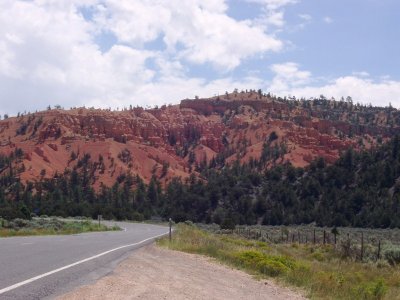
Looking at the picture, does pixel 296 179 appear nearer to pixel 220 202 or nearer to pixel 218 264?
pixel 220 202

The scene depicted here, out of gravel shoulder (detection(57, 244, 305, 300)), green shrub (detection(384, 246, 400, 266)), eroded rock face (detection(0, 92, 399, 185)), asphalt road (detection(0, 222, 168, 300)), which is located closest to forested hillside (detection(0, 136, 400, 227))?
green shrub (detection(384, 246, 400, 266))

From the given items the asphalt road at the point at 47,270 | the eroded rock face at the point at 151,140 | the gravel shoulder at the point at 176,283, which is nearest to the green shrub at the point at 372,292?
the gravel shoulder at the point at 176,283

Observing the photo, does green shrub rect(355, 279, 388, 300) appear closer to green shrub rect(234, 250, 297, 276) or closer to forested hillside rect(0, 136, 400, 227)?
green shrub rect(234, 250, 297, 276)

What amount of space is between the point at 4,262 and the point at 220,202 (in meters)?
84.2

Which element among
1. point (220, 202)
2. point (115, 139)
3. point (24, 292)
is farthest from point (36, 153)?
point (24, 292)

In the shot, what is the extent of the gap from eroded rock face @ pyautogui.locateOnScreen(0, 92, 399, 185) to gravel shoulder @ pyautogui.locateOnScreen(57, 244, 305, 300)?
128 meters

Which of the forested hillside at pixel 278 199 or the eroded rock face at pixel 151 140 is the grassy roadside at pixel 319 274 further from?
the eroded rock face at pixel 151 140

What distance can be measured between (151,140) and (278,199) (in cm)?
9734

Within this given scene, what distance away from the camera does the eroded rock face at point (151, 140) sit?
154 metres

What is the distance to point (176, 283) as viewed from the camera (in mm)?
11617

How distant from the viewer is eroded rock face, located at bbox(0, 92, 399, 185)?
154000mm

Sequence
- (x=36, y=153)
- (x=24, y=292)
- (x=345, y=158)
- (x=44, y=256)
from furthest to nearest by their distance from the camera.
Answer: (x=36, y=153) < (x=345, y=158) < (x=44, y=256) < (x=24, y=292)

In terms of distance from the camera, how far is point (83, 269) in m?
13.2

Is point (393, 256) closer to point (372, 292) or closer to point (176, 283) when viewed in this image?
point (372, 292)
